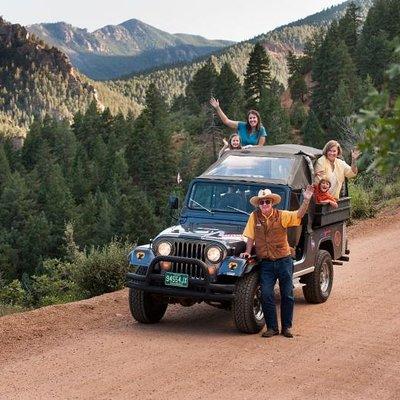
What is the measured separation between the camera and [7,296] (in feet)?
84.7

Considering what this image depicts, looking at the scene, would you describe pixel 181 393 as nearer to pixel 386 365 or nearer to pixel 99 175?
pixel 386 365

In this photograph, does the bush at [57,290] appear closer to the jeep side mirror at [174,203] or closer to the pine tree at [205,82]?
the jeep side mirror at [174,203]

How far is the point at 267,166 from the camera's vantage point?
11.0 m

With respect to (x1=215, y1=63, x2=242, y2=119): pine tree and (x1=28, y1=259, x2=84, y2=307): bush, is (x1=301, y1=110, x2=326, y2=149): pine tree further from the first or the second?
(x1=28, y1=259, x2=84, y2=307): bush

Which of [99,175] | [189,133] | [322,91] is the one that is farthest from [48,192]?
[322,91]

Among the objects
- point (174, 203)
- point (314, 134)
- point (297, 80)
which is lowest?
point (314, 134)

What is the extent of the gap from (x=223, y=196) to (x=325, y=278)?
220 cm

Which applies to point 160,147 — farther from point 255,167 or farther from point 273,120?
point 255,167

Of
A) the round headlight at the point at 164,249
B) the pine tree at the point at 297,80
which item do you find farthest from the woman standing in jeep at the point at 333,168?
the pine tree at the point at 297,80

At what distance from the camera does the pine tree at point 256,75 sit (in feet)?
299

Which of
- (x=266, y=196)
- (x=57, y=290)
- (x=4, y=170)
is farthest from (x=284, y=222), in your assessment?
(x=4, y=170)

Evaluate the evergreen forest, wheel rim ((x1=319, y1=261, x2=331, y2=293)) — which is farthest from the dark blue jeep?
the evergreen forest

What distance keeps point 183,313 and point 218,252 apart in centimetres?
207

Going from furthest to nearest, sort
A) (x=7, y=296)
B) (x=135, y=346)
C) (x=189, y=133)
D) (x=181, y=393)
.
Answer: (x=189, y=133), (x=7, y=296), (x=135, y=346), (x=181, y=393)
